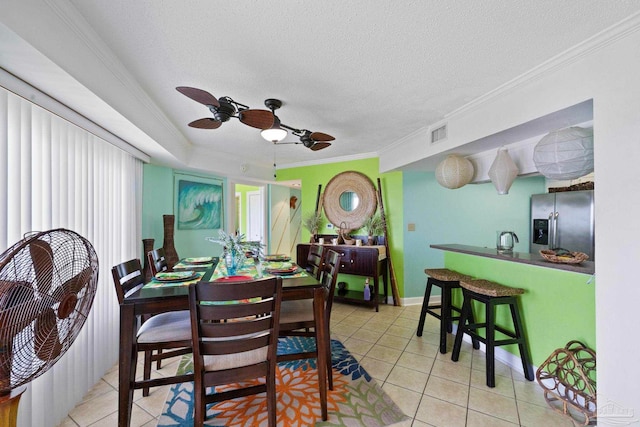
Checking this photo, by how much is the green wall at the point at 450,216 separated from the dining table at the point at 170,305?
8.20 feet

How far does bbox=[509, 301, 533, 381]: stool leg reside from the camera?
7.02ft

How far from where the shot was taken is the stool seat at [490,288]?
2.18 m

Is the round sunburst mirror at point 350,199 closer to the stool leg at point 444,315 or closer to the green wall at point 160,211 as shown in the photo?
the stool leg at point 444,315

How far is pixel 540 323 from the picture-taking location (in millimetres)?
2150

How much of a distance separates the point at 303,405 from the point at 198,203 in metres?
3.41

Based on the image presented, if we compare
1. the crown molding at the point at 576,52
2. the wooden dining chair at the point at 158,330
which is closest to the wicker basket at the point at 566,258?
the crown molding at the point at 576,52

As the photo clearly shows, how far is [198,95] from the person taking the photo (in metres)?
1.66

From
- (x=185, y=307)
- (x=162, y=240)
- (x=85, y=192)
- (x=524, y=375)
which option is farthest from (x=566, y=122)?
(x=162, y=240)

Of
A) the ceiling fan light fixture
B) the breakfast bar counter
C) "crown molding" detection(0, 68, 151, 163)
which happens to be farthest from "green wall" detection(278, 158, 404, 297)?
"crown molding" detection(0, 68, 151, 163)

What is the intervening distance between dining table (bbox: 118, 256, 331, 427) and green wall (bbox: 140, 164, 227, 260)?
1.54m

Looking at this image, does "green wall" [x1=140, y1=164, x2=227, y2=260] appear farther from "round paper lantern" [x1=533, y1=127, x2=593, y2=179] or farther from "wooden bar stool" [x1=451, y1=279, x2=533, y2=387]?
"round paper lantern" [x1=533, y1=127, x2=593, y2=179]

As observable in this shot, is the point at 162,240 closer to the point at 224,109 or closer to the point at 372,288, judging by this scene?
the point at 224,109

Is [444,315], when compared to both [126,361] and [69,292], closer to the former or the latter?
[126,361]

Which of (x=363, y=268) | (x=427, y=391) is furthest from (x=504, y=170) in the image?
(x=363, y=268)
